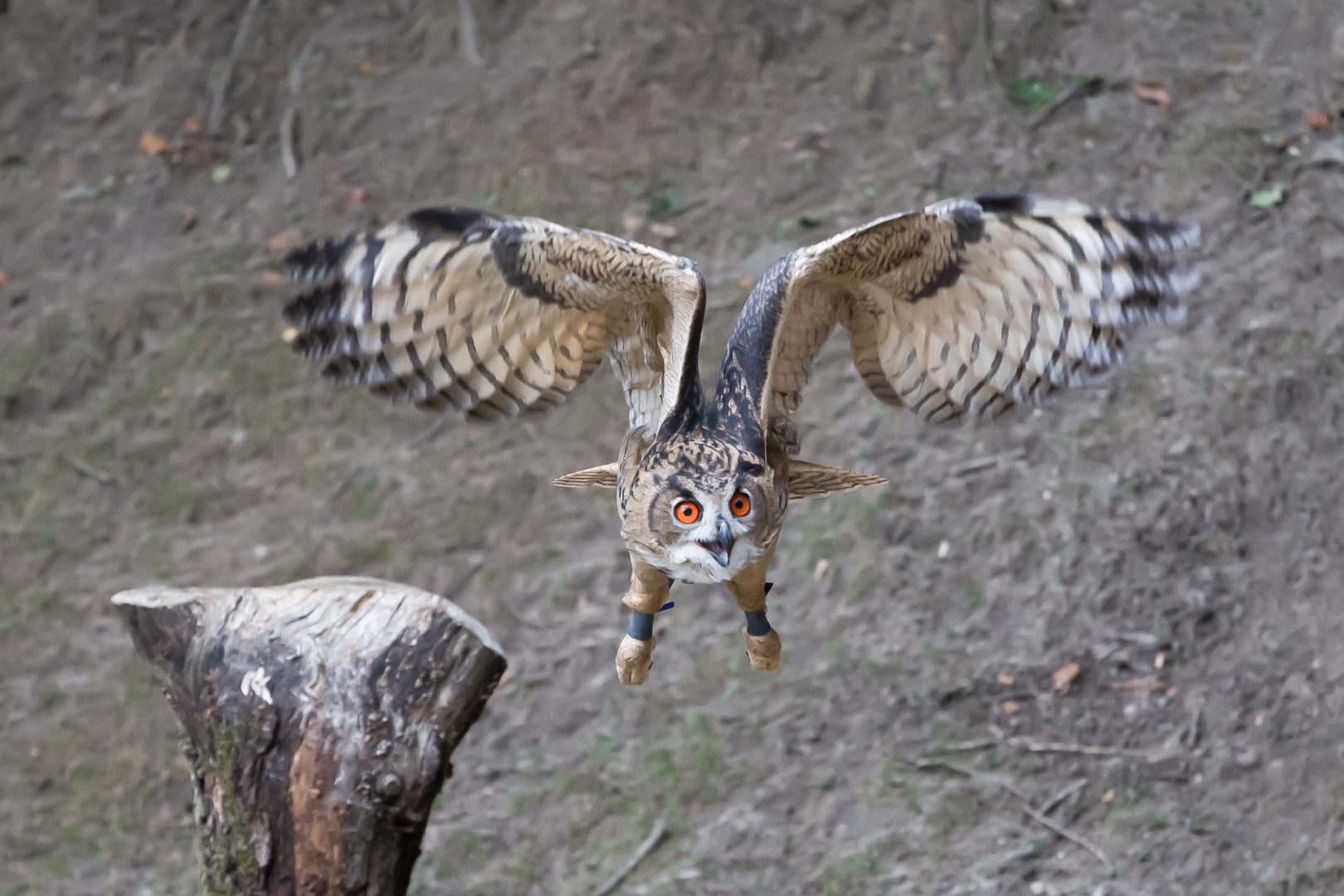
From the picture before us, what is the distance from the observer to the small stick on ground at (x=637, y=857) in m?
4.23

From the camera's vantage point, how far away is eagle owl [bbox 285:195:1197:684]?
2.26 meters

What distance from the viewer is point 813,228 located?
5.49 meters

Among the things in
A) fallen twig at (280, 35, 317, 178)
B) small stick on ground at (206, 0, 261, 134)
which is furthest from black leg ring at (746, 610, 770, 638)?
small stick on ground at (206, 0, 261, 134)

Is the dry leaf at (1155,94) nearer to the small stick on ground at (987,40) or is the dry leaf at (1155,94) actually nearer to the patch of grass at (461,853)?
the small stick on ground at (987,40)

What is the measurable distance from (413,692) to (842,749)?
228cm

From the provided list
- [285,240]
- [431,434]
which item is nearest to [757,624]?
[431,434]

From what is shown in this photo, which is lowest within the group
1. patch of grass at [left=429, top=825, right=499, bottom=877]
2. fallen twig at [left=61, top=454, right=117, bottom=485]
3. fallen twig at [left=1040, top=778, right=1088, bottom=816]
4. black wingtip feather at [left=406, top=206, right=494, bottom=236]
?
patch of grass at [left=429, top=825, right=499, bottom=877]

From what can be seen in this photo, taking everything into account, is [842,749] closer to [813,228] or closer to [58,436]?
[813,228]

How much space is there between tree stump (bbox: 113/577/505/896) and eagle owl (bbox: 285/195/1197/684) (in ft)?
1.44

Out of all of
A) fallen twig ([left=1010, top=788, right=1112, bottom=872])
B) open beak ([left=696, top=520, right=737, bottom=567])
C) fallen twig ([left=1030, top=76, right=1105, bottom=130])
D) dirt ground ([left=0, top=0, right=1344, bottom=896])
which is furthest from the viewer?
fallen twig ([left=1030, top=76, right=1105, bottom=130])

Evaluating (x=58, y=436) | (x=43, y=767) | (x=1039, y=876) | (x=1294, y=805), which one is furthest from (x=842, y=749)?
(x=58, y=436)

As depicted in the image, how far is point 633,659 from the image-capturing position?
2662 mm

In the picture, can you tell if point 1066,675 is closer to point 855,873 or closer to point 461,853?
point 855,873

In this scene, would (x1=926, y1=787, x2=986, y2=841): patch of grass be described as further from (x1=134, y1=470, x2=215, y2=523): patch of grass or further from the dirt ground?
(x1=134, y1=470, x2=215, y2=523): patch of grass
